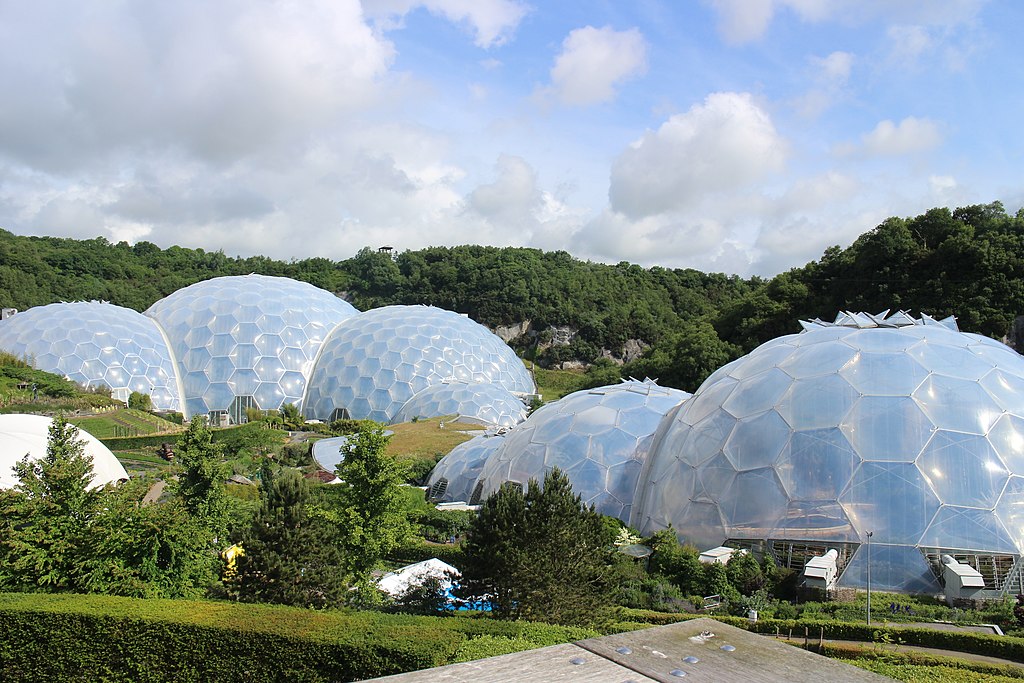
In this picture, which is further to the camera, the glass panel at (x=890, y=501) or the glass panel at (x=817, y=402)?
the glass panel at (x=817, y=402)

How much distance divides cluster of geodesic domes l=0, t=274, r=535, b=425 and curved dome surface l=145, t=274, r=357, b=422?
2.7 inches

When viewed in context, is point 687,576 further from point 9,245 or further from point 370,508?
point 9,245

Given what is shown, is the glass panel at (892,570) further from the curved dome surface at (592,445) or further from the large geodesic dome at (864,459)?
the curved dome surface at (592,445)

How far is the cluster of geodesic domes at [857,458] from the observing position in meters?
15.4

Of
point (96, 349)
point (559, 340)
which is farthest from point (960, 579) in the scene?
point (559, 340)

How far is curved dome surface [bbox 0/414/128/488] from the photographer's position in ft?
58.6

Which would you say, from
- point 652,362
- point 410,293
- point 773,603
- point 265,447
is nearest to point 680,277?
point 410,293

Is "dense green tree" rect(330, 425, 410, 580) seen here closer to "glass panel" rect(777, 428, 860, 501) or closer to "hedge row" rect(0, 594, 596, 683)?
"hedge row" rect(0, 594, 596, 683)

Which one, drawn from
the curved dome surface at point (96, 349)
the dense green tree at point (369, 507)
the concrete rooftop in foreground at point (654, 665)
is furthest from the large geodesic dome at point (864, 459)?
the curved dome surface at point (96, 349)

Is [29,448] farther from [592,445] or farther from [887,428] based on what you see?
[887,428]

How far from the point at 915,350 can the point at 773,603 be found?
799cm

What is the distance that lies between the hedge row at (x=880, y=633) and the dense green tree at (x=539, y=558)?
2567 millimetres

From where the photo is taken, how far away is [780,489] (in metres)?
16.8

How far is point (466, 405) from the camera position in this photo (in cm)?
4272
